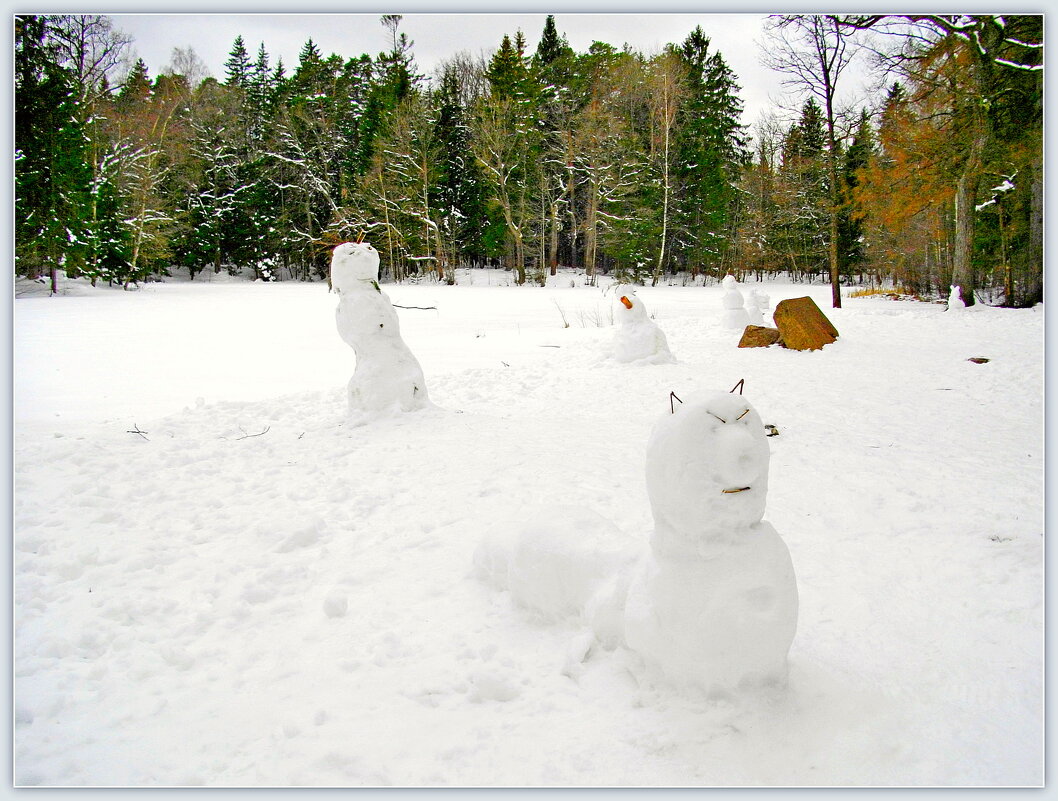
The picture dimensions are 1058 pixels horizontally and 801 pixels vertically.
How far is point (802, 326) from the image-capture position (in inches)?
385

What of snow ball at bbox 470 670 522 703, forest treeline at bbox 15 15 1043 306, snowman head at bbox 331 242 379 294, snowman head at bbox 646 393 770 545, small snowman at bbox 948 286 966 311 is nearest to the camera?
snowman head at bbox 646 393 770 545

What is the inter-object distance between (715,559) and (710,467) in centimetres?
34

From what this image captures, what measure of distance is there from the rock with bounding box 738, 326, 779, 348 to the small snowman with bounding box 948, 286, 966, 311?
5.81 meters

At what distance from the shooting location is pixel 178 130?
24.6 metres

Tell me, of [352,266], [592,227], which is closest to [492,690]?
[352,266]

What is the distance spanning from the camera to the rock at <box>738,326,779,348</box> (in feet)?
32.9

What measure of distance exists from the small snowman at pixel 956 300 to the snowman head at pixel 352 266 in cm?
Result: 1278

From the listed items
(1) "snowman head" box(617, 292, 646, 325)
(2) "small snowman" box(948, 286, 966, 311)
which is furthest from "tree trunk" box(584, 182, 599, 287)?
(1) "snowman head" box(617, 292, 646, 325)

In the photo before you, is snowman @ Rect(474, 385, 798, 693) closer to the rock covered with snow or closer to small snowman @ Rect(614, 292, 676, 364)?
the rock covered with snow

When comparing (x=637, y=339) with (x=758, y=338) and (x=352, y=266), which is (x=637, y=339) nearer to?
(x=758, y=338)

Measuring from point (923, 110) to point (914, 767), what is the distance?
14955 mm

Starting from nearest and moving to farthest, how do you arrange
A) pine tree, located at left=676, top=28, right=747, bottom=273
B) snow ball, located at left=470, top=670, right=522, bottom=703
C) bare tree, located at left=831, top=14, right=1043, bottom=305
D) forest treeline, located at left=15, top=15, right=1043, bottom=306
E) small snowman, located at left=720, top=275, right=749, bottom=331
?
snow ball, located at left=470, top=670, right=522, bottom=703, bare tree, located at left=831, top=14, right=1043, bottom=305, small snowman, located at left=720, top=275, right=749, bottom=331, forest treeline, located at left=15, top=15, right=1043, bottom=306, pine tree, located at left=676, top=28, right=747, bottom=273

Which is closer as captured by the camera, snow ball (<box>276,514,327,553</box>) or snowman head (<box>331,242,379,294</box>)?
snow ball (<box>276,514,327,553</box>)

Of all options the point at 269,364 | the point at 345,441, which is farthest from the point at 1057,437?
the point at 269,364
